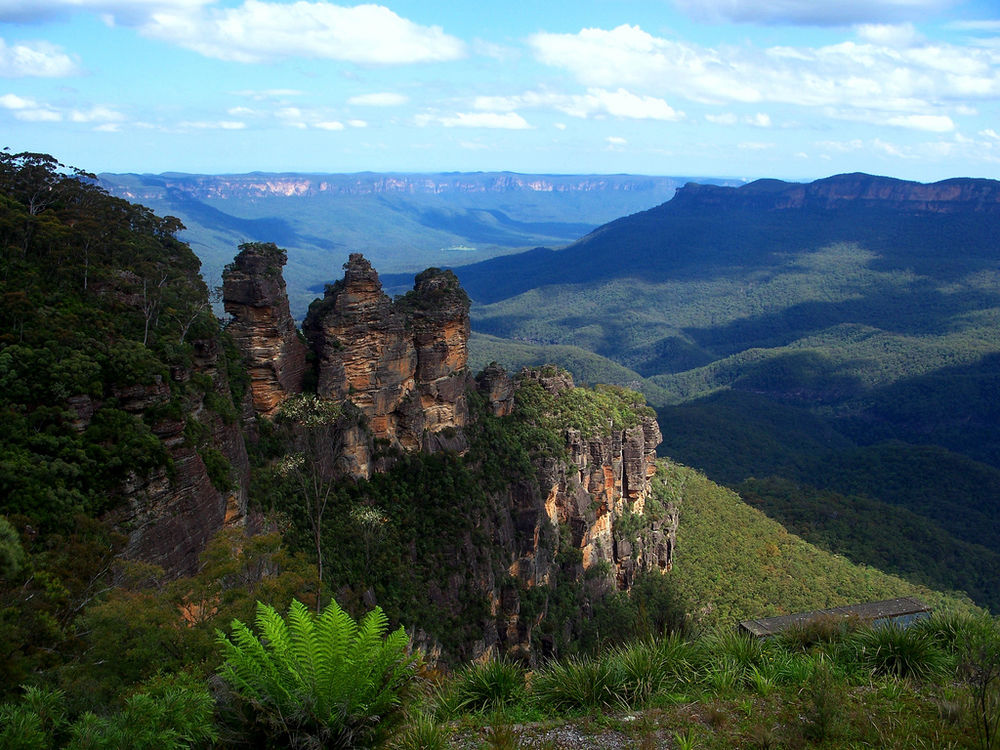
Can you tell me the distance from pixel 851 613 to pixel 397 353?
21.6m

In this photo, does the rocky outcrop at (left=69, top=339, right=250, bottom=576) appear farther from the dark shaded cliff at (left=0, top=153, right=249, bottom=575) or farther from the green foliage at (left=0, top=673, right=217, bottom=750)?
the green foliage at (left=0, top=673, right=217, bottom=750)

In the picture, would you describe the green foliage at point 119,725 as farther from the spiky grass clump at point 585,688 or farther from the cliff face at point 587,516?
the cliff face at point 587,516

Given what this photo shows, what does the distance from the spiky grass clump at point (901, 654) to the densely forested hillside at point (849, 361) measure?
48.3 meters

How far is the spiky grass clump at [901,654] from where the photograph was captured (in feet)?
40.0

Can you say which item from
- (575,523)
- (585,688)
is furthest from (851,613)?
(575,523)

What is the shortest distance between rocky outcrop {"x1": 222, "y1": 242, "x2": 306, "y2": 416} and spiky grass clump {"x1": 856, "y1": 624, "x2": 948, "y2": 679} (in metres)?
21.9

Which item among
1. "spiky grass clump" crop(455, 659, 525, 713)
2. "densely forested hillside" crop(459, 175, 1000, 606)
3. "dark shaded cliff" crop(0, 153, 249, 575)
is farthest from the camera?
"densely forested hillside" crop(459, 175, 1000, 606)

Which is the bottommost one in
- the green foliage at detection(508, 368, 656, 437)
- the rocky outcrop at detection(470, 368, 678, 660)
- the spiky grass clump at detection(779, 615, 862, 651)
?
the rocky outcrop at detection(470, 368, 678, 660)

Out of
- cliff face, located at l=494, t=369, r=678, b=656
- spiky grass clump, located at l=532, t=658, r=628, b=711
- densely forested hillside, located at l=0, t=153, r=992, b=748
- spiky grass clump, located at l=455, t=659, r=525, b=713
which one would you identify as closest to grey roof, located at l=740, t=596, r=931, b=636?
densely forested hillside, located at l=0, t=153, r=992, b=748

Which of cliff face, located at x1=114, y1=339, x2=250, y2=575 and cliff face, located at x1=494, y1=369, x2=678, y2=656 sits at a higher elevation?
cliff face, located at x1=114, y1=339, x2=250, y2=575

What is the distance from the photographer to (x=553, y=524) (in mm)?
38531

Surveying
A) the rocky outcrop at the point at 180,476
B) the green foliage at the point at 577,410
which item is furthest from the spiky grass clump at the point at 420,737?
the green foliage at the point at 577,410

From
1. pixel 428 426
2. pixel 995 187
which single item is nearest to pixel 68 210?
pixel 428 426

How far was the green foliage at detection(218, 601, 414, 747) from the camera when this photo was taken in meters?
9.38
